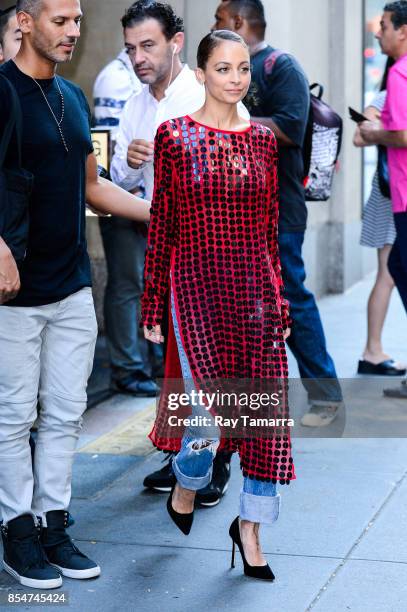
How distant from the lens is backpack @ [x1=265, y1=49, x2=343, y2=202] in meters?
6.27

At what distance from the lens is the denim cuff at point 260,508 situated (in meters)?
4.26

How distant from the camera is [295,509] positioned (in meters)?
5.07

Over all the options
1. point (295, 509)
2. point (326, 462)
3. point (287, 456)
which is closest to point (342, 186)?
point (326, 462)

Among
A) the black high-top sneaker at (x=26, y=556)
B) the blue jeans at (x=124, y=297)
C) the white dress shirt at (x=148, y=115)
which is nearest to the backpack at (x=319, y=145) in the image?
the white dress shirt at (x=148, y=115)

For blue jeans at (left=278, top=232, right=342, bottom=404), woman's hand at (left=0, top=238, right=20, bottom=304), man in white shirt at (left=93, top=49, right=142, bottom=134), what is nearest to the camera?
woman's hand at (left=0, top=238, right=20, bottom=304)

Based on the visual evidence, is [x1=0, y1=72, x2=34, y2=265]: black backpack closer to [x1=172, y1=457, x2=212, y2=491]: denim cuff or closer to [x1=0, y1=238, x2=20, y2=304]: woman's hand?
[x1=0, y1=238, x2=20, y2=304]: woman's hand

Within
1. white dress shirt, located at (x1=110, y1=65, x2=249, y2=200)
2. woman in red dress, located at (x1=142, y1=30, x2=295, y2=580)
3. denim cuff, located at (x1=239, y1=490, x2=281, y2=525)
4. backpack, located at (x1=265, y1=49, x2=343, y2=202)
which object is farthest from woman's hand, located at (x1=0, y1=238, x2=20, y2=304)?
backpack, located at (x1=265, y1=49, x2=343, y2=202)

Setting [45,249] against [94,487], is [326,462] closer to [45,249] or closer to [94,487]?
[94,487]

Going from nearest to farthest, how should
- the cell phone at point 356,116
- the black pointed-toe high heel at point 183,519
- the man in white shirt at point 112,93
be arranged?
the black pointed-toe high heel at point 183,519
the cell phone at point 356,116
the man in white shirt at point 112,93

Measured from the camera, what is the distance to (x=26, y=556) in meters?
4.28

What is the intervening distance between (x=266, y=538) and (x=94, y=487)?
1.05 meters

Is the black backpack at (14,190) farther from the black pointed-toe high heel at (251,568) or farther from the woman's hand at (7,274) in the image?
the black pointed-toe high heel at (251,568)

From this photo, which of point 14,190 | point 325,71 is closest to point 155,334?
point 14,190

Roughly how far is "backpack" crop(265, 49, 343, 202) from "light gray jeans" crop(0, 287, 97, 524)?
7.26ft
